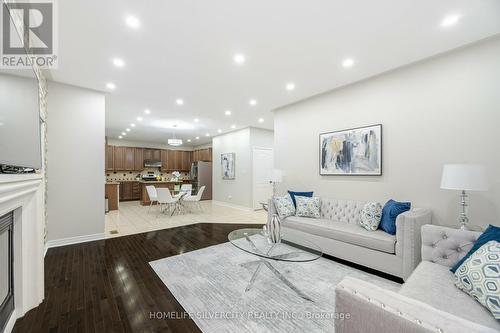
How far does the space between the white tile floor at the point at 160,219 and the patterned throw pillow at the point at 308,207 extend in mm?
1828

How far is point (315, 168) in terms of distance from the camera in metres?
4.27

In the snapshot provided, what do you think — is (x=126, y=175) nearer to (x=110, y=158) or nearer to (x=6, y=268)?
(x=110, y=158)

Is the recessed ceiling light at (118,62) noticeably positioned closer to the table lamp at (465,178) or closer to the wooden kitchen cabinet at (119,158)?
the table lamp at (465,178)

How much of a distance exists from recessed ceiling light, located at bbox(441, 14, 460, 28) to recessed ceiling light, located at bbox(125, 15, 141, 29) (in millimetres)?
3195

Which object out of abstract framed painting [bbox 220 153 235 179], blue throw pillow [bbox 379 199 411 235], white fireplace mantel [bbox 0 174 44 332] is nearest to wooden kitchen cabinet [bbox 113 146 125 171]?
abstract framed painting [bbox 220 153 235 179]

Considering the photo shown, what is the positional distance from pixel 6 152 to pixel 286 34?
8.73ft

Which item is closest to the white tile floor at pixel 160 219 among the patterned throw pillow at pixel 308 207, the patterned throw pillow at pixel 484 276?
the patterned throw pillow at pixel 308 207

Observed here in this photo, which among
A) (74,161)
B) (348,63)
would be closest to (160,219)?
(74,161)

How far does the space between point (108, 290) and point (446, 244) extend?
11.2ft

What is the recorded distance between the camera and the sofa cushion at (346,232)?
2541 mm

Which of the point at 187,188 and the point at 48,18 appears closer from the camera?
the point at 48,18

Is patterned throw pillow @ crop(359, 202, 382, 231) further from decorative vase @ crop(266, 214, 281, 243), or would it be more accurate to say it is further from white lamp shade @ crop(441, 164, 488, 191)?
decorative vase @ crop(266, 214, 281, 243)

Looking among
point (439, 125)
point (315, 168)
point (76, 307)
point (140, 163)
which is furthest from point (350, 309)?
point (140, 163)

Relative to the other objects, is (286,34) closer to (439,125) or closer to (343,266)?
(439,125)
